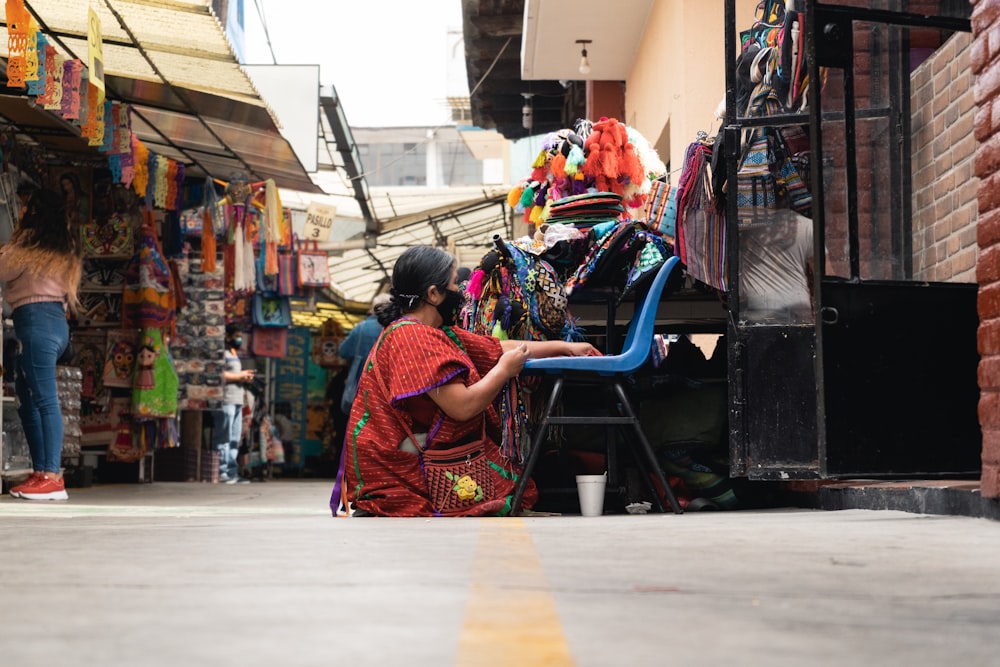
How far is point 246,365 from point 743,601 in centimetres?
1740

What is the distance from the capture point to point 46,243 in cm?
842

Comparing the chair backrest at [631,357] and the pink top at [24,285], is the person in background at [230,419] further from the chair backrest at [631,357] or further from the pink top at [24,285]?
the chair backrest at [631,357]

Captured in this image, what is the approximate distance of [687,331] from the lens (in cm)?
658

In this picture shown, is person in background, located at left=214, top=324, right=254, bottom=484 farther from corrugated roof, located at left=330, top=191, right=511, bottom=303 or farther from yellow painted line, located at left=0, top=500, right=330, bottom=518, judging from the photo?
yellow painted line, located at left=0, top=500, right=330, bottom=518

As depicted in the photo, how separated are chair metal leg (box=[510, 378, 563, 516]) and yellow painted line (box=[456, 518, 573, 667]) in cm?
238

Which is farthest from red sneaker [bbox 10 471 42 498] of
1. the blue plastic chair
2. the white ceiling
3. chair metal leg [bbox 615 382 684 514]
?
the white ceiling

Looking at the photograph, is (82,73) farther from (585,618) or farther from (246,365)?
(246,365)

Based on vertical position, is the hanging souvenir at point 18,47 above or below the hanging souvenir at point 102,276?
above


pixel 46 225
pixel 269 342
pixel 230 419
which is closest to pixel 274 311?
pixel 269 342

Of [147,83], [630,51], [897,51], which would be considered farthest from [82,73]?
[630,51]

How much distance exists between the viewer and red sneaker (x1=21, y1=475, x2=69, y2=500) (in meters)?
8.19

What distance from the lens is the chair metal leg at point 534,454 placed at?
228 inches

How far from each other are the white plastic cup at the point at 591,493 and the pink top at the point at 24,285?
421cm

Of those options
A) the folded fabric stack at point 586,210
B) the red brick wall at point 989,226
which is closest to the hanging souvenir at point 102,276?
the folded fabric stack at point 586,210
